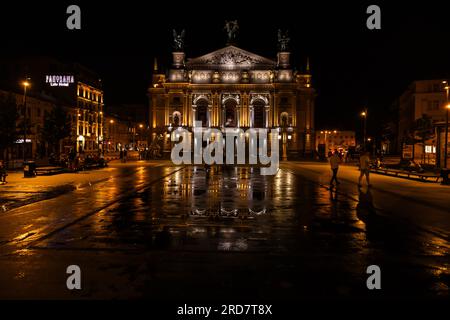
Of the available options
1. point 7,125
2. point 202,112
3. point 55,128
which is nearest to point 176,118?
point 202,112

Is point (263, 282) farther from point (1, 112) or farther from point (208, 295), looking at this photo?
point (1, 112)

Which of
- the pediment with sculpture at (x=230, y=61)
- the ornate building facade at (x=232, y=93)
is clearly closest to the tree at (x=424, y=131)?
the ornate building facade at (x=232, y=93)

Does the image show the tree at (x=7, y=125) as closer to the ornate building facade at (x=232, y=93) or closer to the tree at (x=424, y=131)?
the tree at (x=424, y=131)

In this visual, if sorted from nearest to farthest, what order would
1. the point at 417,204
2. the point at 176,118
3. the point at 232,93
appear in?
the point at 417,204 → the point at 232,93 → the point at 176,118

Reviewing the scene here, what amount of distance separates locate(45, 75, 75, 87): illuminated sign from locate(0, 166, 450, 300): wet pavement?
76288 mm

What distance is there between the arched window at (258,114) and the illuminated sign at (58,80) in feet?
126

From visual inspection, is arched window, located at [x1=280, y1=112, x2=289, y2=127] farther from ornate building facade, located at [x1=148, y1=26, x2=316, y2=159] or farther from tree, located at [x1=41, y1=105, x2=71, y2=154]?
tree, located at [x1=41, y1=105, x2=71, y2=154]

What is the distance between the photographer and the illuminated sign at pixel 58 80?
8775 centimetres

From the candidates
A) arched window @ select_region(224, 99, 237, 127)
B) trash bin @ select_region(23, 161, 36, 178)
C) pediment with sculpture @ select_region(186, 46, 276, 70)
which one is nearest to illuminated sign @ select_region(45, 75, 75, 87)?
pediment with sculpture @ select_region(186, 46, 276, 70)

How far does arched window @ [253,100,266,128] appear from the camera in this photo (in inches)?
4094

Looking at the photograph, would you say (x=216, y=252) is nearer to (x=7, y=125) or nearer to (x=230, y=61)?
(x=7, y=125)

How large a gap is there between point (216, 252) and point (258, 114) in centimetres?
9612

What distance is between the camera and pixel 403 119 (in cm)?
9838

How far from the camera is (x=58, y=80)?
88.2m
